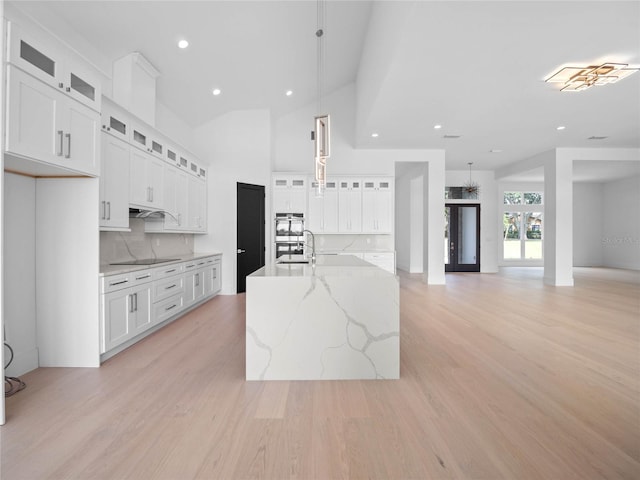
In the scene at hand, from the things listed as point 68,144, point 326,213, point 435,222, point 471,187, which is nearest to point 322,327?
point 68,144

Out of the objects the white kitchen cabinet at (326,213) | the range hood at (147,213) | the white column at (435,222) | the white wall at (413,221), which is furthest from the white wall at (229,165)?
the white wall at (413,221)

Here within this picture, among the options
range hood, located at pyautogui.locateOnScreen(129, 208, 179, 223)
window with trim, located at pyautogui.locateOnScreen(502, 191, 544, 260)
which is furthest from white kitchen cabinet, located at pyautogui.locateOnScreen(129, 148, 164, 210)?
window with trim, located at pyautogui.locateOnScreen(502, 191, 544, 260)

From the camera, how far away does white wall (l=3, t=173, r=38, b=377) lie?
2639mm

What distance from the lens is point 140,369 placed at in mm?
2895

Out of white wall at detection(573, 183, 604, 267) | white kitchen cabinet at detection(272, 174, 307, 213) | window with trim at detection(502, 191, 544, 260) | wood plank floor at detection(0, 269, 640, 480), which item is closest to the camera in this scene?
wood plank floor at detection(0, 269, 640, 480)

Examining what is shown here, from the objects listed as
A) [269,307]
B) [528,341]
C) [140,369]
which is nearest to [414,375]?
[269,307]

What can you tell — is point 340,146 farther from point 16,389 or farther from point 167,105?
point 16,389

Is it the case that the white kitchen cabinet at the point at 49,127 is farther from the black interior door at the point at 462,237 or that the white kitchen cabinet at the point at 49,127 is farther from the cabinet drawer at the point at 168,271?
the black interior door at the point at 462,237

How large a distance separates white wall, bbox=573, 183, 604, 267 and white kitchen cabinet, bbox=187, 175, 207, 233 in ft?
43.8

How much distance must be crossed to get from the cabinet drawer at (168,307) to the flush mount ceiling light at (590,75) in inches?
219

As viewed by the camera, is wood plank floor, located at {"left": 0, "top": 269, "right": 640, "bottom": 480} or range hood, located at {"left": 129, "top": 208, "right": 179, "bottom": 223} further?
range hood, located at {"left": 129, "top": 208, "right": 179, "bottom": 223}

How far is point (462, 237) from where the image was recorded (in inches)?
436

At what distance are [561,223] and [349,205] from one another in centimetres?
494

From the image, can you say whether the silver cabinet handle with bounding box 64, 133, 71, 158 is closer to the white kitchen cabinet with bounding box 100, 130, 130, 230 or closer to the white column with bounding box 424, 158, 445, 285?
the white kitchen cabinet with bounding box 100, 130, 130, 230
